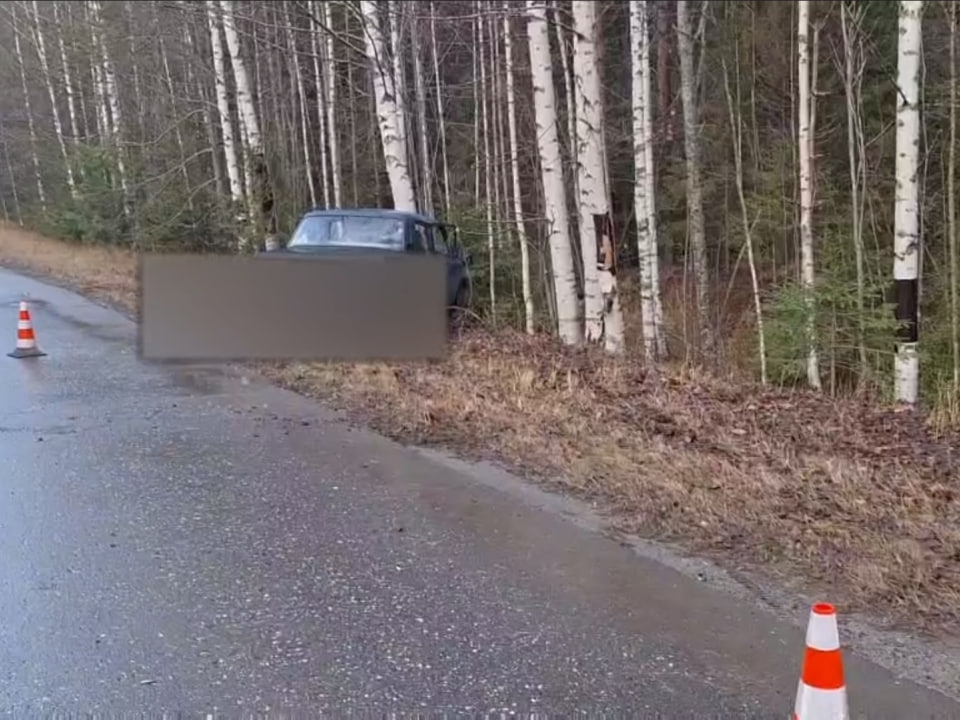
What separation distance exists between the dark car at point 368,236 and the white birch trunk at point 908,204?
5.30m

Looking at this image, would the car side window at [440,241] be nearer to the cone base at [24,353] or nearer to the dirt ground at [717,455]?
the dirt ground at [717,455]

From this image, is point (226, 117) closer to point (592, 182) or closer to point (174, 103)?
point (174, 103)

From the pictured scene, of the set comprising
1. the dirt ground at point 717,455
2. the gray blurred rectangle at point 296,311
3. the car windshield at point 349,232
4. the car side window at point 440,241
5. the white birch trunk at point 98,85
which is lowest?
the dirt ground at point 717,455

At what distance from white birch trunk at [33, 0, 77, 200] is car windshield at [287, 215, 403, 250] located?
1762 centimetres

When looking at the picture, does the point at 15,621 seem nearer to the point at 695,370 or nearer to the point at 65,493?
the point at 65,493

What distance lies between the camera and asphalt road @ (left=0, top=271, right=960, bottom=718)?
3.34 m

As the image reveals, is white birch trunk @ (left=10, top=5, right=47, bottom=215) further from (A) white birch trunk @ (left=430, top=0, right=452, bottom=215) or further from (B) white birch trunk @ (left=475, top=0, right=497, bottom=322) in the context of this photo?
(B) white birch trunk @ (left=475, top=0, right=497, bottom=322)

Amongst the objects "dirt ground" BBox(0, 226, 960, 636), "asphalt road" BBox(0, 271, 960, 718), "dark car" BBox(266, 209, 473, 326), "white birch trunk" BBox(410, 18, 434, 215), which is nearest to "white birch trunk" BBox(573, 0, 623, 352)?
"dirt ground" BBox(0, 226, 960, 636)

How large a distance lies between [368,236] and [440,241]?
1521 mm

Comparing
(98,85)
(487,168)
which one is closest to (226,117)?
(487,168)

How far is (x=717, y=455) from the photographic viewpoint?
6191 millimetres

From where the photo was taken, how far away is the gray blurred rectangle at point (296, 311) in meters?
9.72

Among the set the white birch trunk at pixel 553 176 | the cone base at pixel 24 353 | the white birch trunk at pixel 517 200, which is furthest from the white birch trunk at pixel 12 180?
A: the white birch trunk at pixel 553 176

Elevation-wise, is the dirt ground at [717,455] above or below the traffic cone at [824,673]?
below
